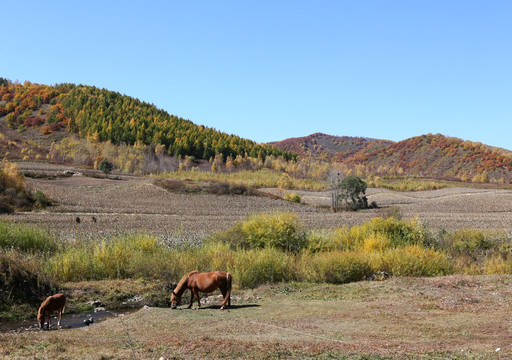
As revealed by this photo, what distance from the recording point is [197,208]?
51688 mm

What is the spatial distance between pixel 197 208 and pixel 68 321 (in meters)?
39.5

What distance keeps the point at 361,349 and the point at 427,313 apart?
4.11 m

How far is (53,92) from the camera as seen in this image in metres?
150

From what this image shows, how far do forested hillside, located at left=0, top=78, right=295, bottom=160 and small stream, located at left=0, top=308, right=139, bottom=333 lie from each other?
10818 cm

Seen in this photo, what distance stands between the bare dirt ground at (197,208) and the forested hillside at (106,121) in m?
47.2

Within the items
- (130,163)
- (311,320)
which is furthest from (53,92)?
(311,320)

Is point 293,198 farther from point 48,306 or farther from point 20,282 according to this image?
point 48,306

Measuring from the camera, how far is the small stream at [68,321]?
11388mm

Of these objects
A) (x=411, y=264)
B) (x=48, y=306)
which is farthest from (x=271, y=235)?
(x=48, y=306)

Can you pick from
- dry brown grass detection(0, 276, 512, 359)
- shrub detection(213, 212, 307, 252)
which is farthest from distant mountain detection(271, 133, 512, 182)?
dry brown grass detection(0, 276, 512, 359)

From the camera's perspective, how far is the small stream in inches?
448

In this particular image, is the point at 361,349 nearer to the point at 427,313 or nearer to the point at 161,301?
the point at 427,313

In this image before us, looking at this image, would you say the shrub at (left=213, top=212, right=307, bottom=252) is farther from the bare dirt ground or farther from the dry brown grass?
the bare dirt ground

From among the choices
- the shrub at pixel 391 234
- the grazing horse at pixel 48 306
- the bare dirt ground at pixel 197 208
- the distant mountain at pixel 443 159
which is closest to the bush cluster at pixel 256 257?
the shrub at pixel 391 234
